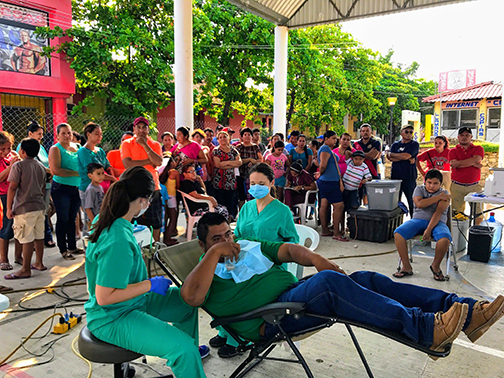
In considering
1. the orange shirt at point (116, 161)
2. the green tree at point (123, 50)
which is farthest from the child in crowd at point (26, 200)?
the green tree at point (123, 50)

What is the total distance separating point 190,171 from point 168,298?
3522mm

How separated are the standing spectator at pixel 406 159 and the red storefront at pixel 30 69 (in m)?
9.65

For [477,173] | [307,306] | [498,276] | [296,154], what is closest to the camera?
[307,306]

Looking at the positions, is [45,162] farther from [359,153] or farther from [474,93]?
[474,93]

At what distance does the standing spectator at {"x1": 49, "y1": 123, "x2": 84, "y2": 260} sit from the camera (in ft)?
16.4

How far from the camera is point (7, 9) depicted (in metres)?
11.9

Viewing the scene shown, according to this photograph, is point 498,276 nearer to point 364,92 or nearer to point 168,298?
point 168,298

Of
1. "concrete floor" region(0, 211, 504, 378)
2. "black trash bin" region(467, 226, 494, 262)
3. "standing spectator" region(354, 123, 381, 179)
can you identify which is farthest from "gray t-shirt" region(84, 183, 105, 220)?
"black trash bin" region(467, 226, 494, 262)

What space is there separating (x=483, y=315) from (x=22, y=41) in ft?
45.7

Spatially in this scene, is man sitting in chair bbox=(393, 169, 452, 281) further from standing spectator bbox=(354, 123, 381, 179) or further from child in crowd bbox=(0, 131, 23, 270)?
child in crowd bbox=(0, 131, 23, 270)

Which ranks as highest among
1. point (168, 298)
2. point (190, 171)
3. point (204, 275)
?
point (190, 171)

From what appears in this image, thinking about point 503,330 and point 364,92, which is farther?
point 364,92

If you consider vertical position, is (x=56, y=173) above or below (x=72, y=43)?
below

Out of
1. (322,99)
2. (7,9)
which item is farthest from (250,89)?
(7,9)
